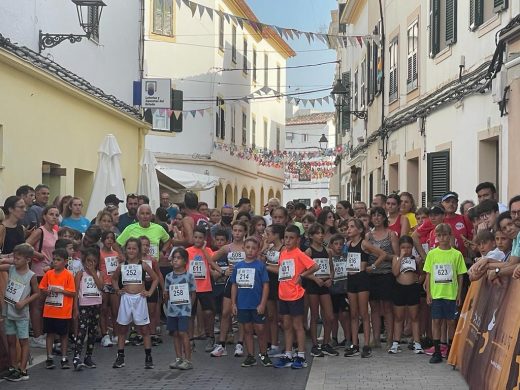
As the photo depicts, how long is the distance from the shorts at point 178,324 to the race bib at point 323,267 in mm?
1819

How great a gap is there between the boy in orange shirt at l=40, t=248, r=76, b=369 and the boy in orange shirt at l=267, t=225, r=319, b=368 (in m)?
2.45

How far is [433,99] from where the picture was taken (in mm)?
18062

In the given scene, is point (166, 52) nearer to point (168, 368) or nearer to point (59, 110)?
point (59, 110)

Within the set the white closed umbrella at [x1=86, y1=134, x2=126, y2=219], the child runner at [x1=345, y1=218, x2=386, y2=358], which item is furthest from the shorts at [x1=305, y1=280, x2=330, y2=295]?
the white closed umbrella at [x1=86, y1=134, x2=126, y2=219]

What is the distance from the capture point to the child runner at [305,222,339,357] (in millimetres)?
11078

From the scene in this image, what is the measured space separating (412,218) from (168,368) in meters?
4.70

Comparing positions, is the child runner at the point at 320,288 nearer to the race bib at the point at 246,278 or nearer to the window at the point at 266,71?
the race bib at the point at 246,278

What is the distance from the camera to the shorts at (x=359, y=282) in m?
11.2

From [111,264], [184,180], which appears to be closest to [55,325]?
[111,264]

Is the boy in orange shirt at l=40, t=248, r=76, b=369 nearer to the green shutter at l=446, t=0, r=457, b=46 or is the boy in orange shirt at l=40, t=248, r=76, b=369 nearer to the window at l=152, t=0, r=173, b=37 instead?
the green shutter at l=446, t=0, r=457, b=46

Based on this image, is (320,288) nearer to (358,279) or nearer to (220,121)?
(358,279)

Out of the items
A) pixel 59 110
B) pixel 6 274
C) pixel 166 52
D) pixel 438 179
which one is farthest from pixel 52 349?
pixel 166 52

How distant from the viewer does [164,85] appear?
23500 millimetres

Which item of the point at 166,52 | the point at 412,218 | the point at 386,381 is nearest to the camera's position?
the point at 386,381
